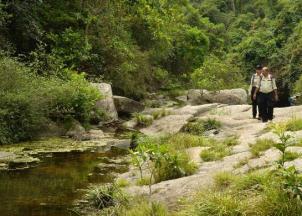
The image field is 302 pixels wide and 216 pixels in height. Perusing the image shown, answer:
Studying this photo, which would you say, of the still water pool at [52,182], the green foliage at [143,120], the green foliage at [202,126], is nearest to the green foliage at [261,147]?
the still water pool at [52,182]

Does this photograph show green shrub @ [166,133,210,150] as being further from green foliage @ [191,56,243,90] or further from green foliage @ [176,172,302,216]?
green foliage @ [191,56,243,90]

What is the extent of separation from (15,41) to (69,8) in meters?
4.39

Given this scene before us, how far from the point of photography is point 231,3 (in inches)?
3536

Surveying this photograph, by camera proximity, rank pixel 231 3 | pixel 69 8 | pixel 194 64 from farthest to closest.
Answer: pixel 231 3
pixel 194 64
pixel 69 8

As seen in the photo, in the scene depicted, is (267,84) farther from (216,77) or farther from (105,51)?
(216,77)

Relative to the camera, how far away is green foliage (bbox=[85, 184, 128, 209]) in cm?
904

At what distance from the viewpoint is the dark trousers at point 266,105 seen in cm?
1706

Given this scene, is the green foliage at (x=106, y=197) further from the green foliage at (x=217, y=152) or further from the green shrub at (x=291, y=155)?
the green foliage at (x=217, y=152)

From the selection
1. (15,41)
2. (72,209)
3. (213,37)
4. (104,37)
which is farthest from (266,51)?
(72,209)

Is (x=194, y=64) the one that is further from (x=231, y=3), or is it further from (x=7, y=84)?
(x=231, y=3)

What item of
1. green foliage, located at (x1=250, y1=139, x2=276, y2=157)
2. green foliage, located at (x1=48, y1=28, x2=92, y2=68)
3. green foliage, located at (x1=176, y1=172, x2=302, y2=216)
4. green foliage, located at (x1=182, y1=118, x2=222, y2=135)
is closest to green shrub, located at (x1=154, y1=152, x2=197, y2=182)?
green foliage, located at (x1=250, y1=139, x2=276, y2=157)

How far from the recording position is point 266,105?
57.0 feet

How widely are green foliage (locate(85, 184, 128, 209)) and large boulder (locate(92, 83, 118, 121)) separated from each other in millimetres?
12589

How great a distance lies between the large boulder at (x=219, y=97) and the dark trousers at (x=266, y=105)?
14.9 m
